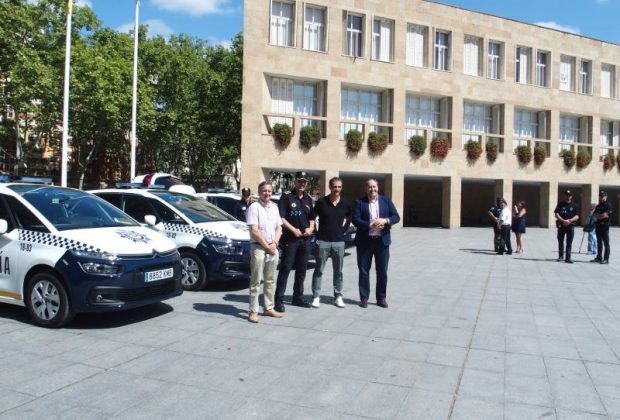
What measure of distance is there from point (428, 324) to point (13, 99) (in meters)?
31.2

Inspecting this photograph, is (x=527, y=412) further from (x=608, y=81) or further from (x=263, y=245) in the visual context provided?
(x=608, y=81)

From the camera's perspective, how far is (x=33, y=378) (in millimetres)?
4570

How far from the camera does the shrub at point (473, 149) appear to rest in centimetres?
2758

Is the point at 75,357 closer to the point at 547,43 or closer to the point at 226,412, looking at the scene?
the point at 226,412

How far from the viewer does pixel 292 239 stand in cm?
731

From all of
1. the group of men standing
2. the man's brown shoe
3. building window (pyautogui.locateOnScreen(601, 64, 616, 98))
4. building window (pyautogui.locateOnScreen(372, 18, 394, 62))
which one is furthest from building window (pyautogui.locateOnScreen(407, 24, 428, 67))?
the man's brown shoe

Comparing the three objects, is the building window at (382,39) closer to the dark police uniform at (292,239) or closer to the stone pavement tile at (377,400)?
the dark police uniform at (292,239)

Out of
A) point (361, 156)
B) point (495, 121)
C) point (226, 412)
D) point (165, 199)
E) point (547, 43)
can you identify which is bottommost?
point (226, 412)

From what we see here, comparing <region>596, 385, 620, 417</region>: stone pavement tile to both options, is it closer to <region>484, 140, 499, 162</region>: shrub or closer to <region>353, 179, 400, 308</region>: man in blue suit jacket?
<region>353, 179, 400, 308</region>: man in blue suit jacket

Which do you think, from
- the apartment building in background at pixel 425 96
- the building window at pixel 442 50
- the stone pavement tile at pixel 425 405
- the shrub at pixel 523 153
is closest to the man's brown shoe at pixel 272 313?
the stone pavement tile at pixel 425 405

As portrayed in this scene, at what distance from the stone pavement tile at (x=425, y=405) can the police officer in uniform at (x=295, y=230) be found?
3.07m

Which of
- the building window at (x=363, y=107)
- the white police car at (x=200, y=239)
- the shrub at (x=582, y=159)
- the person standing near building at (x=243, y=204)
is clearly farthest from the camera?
the shrub at (x=582, y=159)

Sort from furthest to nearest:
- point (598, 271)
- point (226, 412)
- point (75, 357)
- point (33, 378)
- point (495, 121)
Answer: point (495, 121), point (598, 271), point (75, 357), point (33, 378), point (226, 412)

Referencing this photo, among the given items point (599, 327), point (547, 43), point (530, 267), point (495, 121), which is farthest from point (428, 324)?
point (547, 43)
